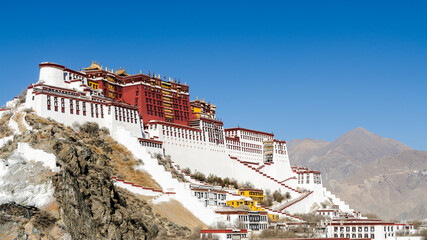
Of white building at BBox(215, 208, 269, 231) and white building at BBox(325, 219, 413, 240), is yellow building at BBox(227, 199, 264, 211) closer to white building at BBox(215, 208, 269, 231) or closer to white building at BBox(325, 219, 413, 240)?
white building at BBox(215, 208, 269, 231)

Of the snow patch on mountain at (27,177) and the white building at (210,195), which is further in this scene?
the white building at (210,195)

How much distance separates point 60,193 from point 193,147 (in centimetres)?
4109

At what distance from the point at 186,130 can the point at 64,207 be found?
1656 inches

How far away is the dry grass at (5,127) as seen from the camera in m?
75.9

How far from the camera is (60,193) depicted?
62.2 m

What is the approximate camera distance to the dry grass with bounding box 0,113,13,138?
75938 mm

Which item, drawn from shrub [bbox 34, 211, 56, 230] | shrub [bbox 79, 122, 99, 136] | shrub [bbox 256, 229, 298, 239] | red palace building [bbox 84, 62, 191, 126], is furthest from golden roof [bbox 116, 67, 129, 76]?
shrub [bbox 34, 211, 56, 230]

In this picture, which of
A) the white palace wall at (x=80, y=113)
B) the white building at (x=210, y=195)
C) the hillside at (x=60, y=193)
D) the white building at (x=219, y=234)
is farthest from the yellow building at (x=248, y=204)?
the white palace wall at (x=80, y=113)

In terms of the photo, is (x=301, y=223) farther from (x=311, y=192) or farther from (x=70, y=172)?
(x=70, y=172)

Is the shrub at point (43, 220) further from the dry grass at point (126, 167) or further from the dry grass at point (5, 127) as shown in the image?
the dry grass at point (126, 167)

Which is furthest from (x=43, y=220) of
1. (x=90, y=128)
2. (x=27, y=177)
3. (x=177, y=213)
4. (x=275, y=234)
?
(x=275, y=234)

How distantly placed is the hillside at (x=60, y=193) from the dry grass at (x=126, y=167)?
Answer: 2784mm

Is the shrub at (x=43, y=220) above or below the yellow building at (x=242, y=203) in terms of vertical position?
above

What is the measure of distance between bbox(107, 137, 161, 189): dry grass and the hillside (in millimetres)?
2784
